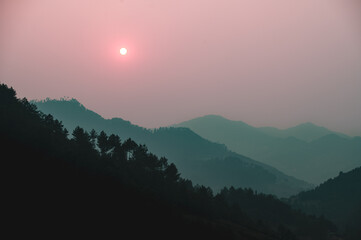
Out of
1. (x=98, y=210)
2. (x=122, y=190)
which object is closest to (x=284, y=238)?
(x=122, y=190)

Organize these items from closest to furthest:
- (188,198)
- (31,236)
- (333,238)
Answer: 1. (31,236)
2. (188,198)
3. (333,238)

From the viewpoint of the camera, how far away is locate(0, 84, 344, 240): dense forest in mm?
55188

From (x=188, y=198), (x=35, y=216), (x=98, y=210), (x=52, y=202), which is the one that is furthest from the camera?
(x=188, y=198)

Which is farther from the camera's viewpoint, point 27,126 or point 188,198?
point 188,198

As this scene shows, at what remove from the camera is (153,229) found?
205 ft

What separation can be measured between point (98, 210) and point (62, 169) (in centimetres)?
1304

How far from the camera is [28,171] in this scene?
63.7m

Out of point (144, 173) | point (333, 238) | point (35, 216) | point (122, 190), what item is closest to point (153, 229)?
point (122, 190)

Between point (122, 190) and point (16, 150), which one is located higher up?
point (16, 150)

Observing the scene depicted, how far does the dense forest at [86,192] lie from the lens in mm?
55188

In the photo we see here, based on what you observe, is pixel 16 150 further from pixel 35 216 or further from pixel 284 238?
pixel 284 238

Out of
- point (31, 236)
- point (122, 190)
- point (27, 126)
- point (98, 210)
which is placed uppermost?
point (27, 126)

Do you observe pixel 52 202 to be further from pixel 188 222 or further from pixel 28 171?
pixel 188 222

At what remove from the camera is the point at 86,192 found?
216 feet
